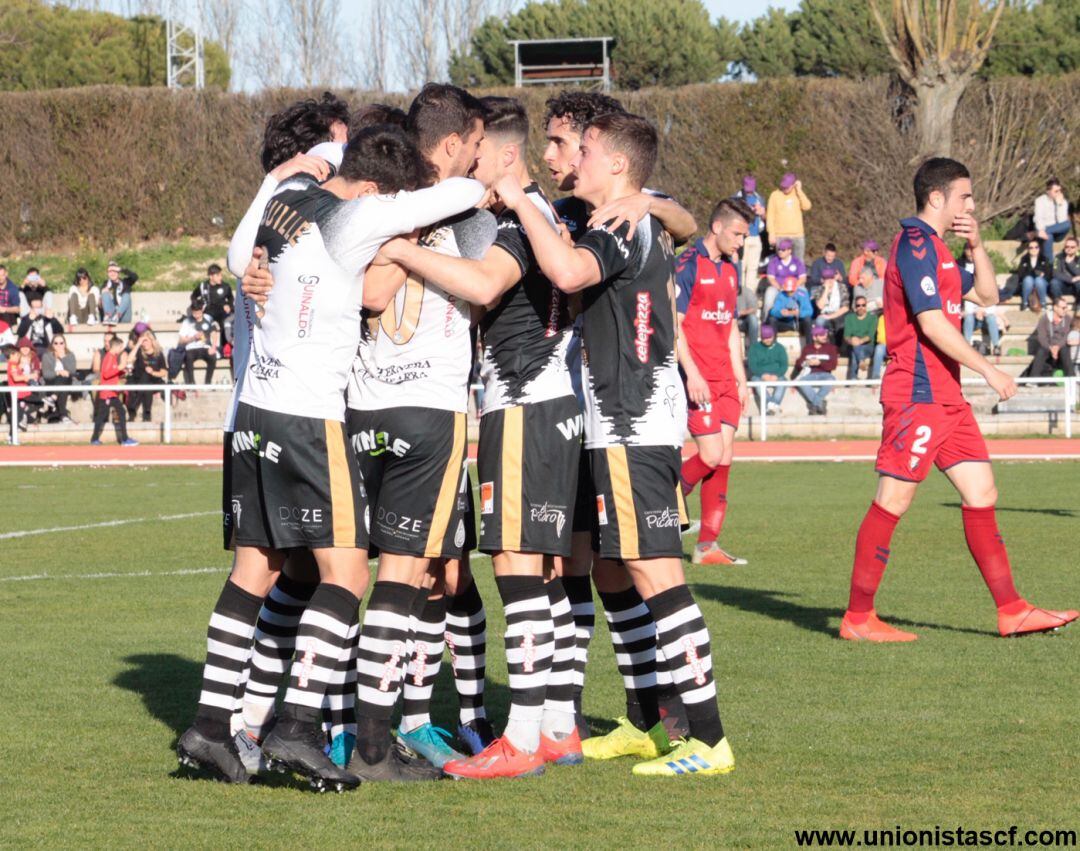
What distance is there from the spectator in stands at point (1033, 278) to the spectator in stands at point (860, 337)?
4.47 metres

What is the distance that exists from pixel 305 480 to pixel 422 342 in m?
0.63

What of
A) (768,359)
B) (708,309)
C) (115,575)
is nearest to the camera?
(115,575)

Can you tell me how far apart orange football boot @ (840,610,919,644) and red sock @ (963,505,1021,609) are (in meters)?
0.49

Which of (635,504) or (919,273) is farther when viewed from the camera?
(919,273)

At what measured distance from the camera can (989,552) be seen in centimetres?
812

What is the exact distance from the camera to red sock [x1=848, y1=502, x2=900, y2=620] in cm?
805

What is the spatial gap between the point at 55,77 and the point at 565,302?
2168 inches

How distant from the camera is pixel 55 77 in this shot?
5644cm

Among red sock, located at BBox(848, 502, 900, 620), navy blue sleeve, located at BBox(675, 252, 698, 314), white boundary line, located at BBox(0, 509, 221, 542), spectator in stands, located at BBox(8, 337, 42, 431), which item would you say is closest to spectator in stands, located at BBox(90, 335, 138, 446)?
spectator in stands, located at BBox(8, 337, 42, 431)

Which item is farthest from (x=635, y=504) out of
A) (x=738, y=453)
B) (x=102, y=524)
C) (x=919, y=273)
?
(x=738, y=453)

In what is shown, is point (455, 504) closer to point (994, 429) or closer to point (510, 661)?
point (510, 661)

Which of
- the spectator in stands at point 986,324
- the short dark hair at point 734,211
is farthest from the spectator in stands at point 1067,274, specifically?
the short dark hair at point 734,211

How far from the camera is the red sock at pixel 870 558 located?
26.4ft

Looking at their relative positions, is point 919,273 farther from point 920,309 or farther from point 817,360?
point 817,360
